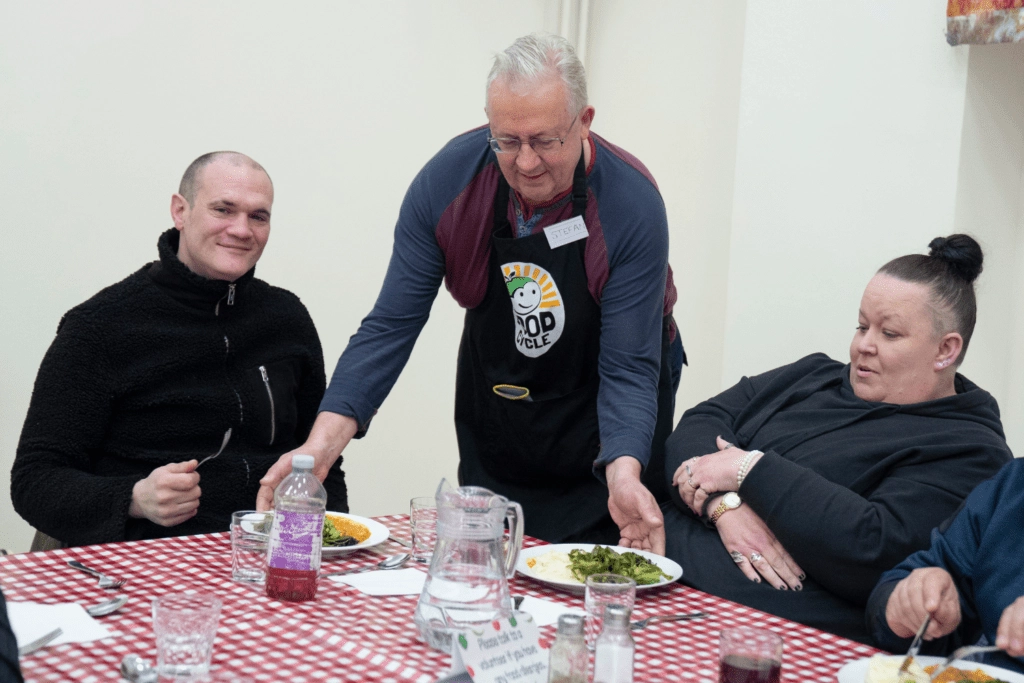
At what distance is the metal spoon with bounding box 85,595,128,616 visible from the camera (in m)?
1.47

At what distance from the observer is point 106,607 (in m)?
1.48

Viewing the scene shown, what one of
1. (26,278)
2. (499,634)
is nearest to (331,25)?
(26,278)

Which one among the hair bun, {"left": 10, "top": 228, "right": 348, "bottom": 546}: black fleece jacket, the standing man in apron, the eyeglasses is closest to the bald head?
{"left": 10, "top": 228, "right": 348, "bottom": 546}: black fleece jacket

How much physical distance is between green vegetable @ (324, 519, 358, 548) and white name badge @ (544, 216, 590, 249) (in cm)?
81

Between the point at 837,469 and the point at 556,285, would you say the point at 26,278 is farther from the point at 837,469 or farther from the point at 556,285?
the point at 837,469

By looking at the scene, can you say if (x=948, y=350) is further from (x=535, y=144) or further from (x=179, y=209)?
(x=179, y=209)

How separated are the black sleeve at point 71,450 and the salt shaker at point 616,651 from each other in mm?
1428

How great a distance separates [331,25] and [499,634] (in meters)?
3.33

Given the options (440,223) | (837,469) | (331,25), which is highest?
(331,25)

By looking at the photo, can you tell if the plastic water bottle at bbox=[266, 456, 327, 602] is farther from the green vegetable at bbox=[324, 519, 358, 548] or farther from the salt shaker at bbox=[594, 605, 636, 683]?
the salt shaker at bbox=[594, 605, 636, 683]

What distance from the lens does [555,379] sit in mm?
2482

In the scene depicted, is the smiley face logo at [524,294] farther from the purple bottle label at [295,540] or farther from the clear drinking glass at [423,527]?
the purple bottle label at [295,540]

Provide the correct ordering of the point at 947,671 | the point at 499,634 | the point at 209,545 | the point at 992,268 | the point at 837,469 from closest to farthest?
1. the point at 499,634
2. the point at 947,671
3. the point at 209,545
4. the point at 837,469
5. the point at 992,268

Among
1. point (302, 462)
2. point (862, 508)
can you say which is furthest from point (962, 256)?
point (302, 462)
